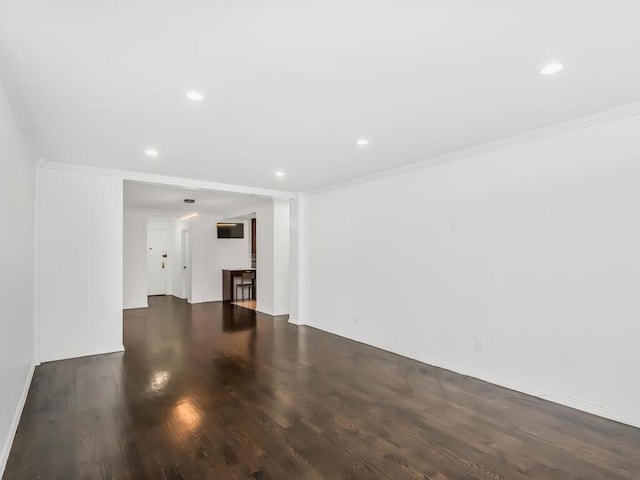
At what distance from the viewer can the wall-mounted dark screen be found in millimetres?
9359

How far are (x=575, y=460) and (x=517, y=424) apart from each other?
18.2 inches

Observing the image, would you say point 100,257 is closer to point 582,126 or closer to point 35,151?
point 35,151

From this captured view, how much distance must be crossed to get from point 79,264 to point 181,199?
2851 millimetres

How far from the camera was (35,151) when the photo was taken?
12.0 feet

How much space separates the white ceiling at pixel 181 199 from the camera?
5.93 m

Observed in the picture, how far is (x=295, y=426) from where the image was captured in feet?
8.57

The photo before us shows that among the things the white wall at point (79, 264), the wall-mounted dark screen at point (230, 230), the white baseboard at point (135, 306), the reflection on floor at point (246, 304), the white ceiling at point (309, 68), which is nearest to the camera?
the white ceiling at point (309, 68)

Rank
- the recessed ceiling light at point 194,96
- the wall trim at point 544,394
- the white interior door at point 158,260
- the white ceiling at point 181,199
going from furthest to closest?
1. the white interior door at point 158,260
2. the white ceiling at point 181,199
3. the wall trim at point 544,394
4. the recessed ceiling light at point 194,96

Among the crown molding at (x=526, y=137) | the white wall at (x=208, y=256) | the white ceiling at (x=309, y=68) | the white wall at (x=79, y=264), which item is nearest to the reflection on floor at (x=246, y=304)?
the white wall at (x=208, y=256)

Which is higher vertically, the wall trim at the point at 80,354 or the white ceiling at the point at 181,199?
the white ceiling at the point at 181,199

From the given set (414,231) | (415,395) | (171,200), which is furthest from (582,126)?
(171,200)

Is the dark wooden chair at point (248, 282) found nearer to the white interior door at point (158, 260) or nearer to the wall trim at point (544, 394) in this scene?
the white interior door at point (158, 260)

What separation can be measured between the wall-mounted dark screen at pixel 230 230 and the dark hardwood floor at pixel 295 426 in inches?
209

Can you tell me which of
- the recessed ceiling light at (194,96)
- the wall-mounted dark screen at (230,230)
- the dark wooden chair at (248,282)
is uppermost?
the recessed ceiling light at (194,96)
